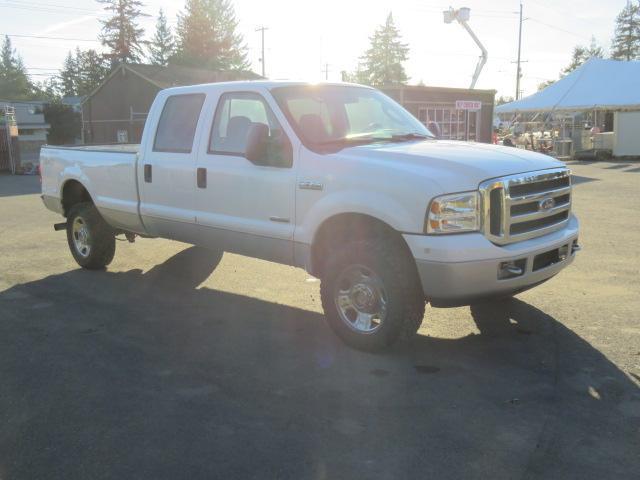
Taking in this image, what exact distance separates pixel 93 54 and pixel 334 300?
73.6 metres

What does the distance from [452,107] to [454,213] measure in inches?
1118

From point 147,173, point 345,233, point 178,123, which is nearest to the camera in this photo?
point 345,233

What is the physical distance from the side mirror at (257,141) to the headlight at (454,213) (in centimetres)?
157

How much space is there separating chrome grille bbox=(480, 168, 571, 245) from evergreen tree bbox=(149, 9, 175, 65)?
73.2 metres

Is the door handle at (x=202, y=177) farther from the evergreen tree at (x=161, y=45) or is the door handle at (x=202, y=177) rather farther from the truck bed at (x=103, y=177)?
the evergreen tree at (x=161, y=45)

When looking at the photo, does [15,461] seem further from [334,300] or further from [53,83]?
[53,83]

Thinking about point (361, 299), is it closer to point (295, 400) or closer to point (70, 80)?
point (295, 400)

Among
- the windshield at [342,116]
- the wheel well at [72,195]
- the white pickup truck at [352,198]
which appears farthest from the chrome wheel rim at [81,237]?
the windshield at [342,116]

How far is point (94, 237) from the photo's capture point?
7.25 metres

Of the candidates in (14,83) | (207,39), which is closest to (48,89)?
(14,83)

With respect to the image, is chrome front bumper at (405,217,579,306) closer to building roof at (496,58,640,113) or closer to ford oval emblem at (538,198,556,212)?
ford oval emblem at (538,198,556,212)

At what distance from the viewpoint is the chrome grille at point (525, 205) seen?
162 inches

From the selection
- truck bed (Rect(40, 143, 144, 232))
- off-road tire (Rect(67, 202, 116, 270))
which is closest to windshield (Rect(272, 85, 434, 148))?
truck bed (Rect(40, 143, 144, 232))

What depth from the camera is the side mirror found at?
4840 mm
